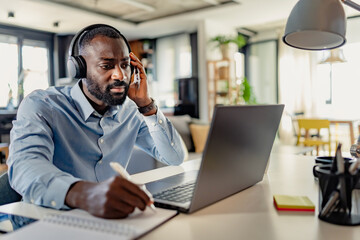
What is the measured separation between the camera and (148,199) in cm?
65

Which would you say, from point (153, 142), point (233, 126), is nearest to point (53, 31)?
point (153, 142)

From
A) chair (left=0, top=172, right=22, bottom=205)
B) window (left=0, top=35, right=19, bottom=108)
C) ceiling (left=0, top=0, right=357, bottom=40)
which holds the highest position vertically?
ceiling (left=0, top=0, right=357, bottom=40)

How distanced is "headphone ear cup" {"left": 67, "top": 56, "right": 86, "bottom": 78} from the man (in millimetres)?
12

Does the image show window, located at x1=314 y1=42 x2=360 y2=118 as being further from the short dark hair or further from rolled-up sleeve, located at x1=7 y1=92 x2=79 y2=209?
rolled-up sleeve, located at x1=7 y1=92 x2=79 y2=209

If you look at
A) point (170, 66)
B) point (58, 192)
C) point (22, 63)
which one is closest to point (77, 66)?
point (58, 192)

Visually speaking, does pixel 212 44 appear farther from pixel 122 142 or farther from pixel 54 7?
pixel 122 142

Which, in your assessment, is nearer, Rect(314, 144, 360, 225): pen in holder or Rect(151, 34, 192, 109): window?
Rect(314, 144, 360, 225): pen in holder

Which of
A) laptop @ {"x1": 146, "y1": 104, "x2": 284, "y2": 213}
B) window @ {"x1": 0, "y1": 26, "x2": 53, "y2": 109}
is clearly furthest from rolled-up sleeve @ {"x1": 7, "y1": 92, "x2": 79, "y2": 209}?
window @ {"x1": 0, "y1": 26, "x2": 53, "y2": 109}

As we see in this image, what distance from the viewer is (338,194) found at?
64 cm

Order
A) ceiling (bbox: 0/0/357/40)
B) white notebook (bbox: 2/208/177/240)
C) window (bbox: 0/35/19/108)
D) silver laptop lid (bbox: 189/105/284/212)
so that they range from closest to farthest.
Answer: white notebook (bbox: 2/208/177/240) → silver laptop lid (bbox: 189/105/284/212) → ceiling (bbox: 0/0/357/40) → window (bbox: 0/35/19/108)

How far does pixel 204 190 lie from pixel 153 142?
799 millimetres

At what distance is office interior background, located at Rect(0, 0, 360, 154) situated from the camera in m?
5.41

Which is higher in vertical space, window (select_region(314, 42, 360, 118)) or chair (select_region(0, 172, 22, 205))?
window (select_region(314, 42, 360, 118))

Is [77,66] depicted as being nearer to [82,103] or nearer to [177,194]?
[82,103]
